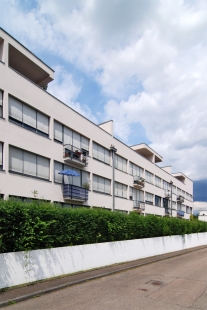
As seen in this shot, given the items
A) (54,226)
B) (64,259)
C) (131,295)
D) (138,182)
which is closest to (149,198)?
(138,182)

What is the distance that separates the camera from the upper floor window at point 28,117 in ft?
62.1

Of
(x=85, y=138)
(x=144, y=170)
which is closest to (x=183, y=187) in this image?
(x=144, y=170)

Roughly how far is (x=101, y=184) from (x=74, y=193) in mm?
6132

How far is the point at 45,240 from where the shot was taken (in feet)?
34.8

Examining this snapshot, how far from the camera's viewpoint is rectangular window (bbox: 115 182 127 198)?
107ft

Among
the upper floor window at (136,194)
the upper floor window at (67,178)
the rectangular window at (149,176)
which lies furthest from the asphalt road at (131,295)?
the rectangular window at (149,176)

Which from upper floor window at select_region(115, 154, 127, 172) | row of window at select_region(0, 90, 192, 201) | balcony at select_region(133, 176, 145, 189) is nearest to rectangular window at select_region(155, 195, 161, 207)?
balcony at select_region(133, 176, 145, 189)

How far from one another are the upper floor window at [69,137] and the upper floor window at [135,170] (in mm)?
11414

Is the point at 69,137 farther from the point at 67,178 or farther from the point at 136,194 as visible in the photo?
the point at 136,194

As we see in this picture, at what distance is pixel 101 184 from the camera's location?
29.2 metres

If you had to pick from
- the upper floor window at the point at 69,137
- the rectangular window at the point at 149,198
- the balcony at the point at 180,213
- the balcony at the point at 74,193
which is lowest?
the balcony at the point at 180,213

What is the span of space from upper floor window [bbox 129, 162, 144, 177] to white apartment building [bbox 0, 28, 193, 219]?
2.03 m

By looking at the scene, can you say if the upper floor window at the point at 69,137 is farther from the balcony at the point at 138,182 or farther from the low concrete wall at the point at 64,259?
the balcony at the point at 138,182

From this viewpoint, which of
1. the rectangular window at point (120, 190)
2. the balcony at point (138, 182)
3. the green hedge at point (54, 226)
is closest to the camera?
the green hedge at point (54, 226)
